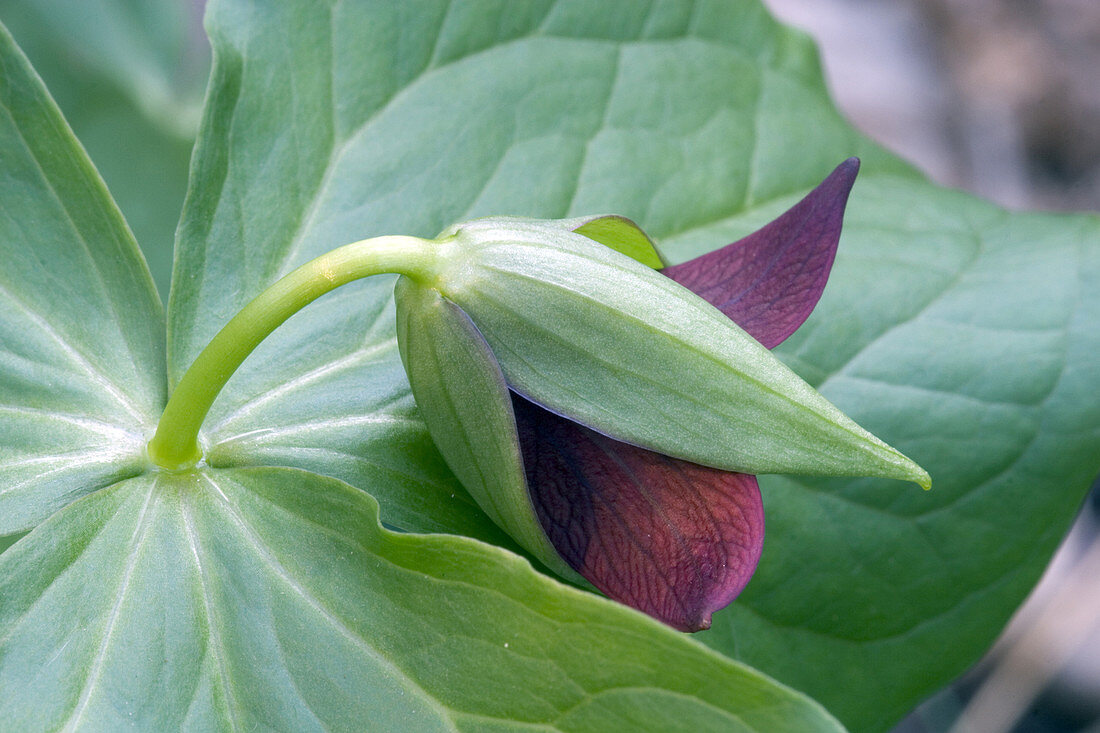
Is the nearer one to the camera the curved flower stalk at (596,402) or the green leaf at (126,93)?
the curved flower stalk at (596,402)

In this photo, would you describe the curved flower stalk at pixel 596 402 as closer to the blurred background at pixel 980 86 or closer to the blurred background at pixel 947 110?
the blurred background at pixel 947 110

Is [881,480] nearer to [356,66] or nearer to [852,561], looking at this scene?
[852,561]

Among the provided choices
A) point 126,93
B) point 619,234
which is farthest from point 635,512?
point 126,93

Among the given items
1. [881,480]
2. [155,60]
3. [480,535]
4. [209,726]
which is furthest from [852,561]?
[155,60]

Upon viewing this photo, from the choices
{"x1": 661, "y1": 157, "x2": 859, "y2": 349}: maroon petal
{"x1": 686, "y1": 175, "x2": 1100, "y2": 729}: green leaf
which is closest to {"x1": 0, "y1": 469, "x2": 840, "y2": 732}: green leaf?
{"x1": 661, "y1": 157, "x2": 859, "y2": 349}: maroon petal

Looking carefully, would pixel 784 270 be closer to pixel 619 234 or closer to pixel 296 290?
pixel 619 234

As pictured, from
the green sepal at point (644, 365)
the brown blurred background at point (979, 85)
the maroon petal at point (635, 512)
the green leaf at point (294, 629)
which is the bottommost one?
the green leaf at point (294, 629)

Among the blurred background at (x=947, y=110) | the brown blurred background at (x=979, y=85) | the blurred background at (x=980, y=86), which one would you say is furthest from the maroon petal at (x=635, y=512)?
the brown blurred background at (x=979, y=85)
